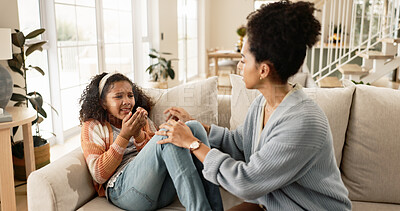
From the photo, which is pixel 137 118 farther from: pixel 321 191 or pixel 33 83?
pixel 33 83

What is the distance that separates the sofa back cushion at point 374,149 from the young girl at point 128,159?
678 mm

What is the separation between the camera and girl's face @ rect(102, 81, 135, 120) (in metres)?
1.75

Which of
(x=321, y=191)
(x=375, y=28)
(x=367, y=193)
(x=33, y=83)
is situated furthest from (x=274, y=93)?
(x=375, y=28)

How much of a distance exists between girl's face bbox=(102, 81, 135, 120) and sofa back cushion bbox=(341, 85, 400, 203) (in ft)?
3.47

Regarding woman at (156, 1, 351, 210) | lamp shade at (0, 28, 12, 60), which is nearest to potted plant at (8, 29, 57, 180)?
lamp shade at (0, 28, 12, 60)

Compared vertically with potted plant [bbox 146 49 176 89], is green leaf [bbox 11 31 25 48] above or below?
above

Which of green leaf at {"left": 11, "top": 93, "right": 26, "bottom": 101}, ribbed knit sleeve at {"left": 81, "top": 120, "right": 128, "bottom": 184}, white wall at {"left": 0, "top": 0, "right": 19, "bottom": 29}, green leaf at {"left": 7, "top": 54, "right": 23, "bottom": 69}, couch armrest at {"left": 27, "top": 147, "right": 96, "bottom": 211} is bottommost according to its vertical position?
couch armrest at {"left": 27, "top": 147, "right": 96, "bottom": 211}

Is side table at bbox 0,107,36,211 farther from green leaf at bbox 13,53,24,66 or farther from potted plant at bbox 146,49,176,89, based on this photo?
potted plant at bbox 146,49,176,89

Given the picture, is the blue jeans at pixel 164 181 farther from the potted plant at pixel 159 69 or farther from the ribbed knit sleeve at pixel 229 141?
the potted plant at pixel 159 69

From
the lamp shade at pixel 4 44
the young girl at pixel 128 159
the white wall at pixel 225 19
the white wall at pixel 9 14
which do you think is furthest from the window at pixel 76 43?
the white wall at pixel 225 19

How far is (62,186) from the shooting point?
4.96 feet

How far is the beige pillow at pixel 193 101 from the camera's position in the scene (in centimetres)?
197

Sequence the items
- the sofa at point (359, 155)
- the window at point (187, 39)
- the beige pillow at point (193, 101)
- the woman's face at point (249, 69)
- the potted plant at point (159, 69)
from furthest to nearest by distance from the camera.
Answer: the window at point (187, 39)
the potted plant at point (159, 69)
the beige pillow at point (193, 101)
the sofa at point (359, 155)
the woman's face at point (249, 69)

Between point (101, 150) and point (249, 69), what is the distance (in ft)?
2.58
